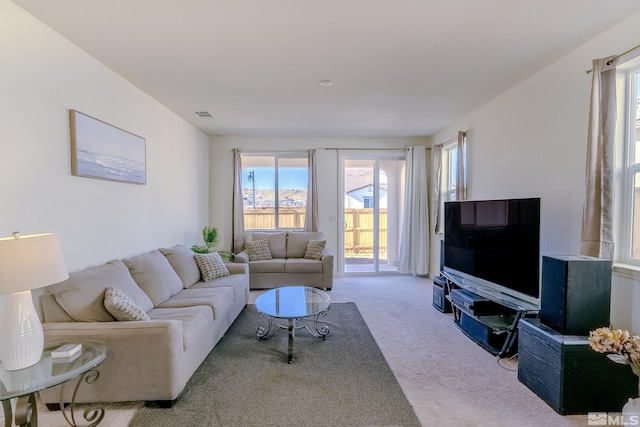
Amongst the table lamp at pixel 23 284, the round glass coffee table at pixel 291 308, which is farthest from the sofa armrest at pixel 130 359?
the round glass coffee table at pixel 291 308

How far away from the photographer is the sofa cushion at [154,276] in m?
2.75

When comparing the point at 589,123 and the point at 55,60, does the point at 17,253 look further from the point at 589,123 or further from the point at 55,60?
the point at 589,123

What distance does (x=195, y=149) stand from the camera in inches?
196

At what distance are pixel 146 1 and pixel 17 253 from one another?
159 cm

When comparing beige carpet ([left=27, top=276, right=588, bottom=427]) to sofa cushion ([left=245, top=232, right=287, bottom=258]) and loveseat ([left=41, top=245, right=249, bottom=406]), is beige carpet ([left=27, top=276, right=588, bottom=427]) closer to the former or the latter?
loveseat ([left=41, top=245, right=249, bottom=406])

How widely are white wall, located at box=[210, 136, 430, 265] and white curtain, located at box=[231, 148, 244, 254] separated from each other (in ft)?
0.47

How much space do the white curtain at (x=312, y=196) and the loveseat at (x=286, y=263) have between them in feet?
1.32

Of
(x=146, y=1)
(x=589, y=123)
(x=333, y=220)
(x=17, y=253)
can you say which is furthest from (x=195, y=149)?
(x=589, y=123)

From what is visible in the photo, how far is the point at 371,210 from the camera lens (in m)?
5.86

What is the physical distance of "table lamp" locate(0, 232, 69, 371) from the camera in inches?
56.2

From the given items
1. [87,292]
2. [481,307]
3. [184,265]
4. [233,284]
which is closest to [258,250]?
[233,284]

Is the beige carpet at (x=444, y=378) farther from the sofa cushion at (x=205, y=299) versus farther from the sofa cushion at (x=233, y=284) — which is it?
the sofa cushion at (x=233, y=284)

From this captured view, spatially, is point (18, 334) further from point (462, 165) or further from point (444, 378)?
point (462, 165)

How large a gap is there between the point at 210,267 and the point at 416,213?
3.67 m
